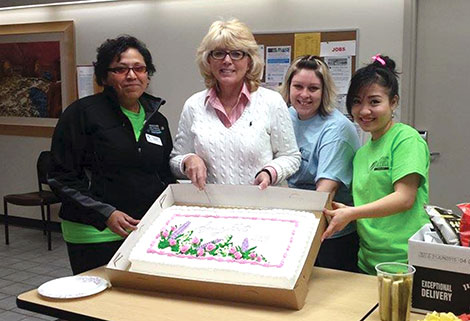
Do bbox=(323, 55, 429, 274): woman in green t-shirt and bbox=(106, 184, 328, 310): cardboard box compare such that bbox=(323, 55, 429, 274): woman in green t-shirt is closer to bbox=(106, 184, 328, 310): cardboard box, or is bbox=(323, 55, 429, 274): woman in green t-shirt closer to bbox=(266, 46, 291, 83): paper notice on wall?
bbox=(106, 184, 328, 310): cardboard box

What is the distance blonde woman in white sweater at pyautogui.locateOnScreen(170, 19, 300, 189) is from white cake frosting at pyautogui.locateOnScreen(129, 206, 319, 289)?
161mm

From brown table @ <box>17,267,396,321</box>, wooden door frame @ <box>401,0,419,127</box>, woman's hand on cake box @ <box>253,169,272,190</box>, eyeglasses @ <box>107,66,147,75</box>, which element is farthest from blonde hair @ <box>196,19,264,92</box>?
wooden door frame @ <box>401,0,419,127</box>

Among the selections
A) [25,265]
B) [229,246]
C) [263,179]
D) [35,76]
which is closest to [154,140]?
[263,179]

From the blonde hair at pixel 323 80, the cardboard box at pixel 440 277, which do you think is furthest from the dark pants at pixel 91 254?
the cardboard box at pixel 440 277

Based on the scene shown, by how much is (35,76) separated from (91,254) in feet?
14.0

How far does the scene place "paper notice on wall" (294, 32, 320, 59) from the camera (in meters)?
4.23

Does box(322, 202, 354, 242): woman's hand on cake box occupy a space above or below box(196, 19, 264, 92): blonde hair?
below

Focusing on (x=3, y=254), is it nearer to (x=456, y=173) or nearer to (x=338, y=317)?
(x=456, y=173)

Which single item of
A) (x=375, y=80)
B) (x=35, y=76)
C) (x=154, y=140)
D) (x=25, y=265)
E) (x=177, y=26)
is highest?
(x=177, y=26)

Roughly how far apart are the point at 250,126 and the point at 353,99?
1.28 feet

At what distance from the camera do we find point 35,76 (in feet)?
19.2

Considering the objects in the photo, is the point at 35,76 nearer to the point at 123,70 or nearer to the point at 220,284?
the point at 123,70

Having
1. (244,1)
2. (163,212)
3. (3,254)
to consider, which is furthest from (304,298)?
(3,254)

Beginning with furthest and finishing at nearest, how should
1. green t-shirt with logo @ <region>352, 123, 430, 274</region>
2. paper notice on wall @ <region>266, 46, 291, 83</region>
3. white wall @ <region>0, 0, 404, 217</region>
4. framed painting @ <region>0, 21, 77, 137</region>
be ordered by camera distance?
framed painting @ <region>0, 21, 77, 137</region>
paper notice on wall @ <region>266, 46, 291, 83</region>
white wall @ <region>0, 0, 404, 217</region>
green t-shirt with logo @ <region>352, 123, 430, 274</region>
